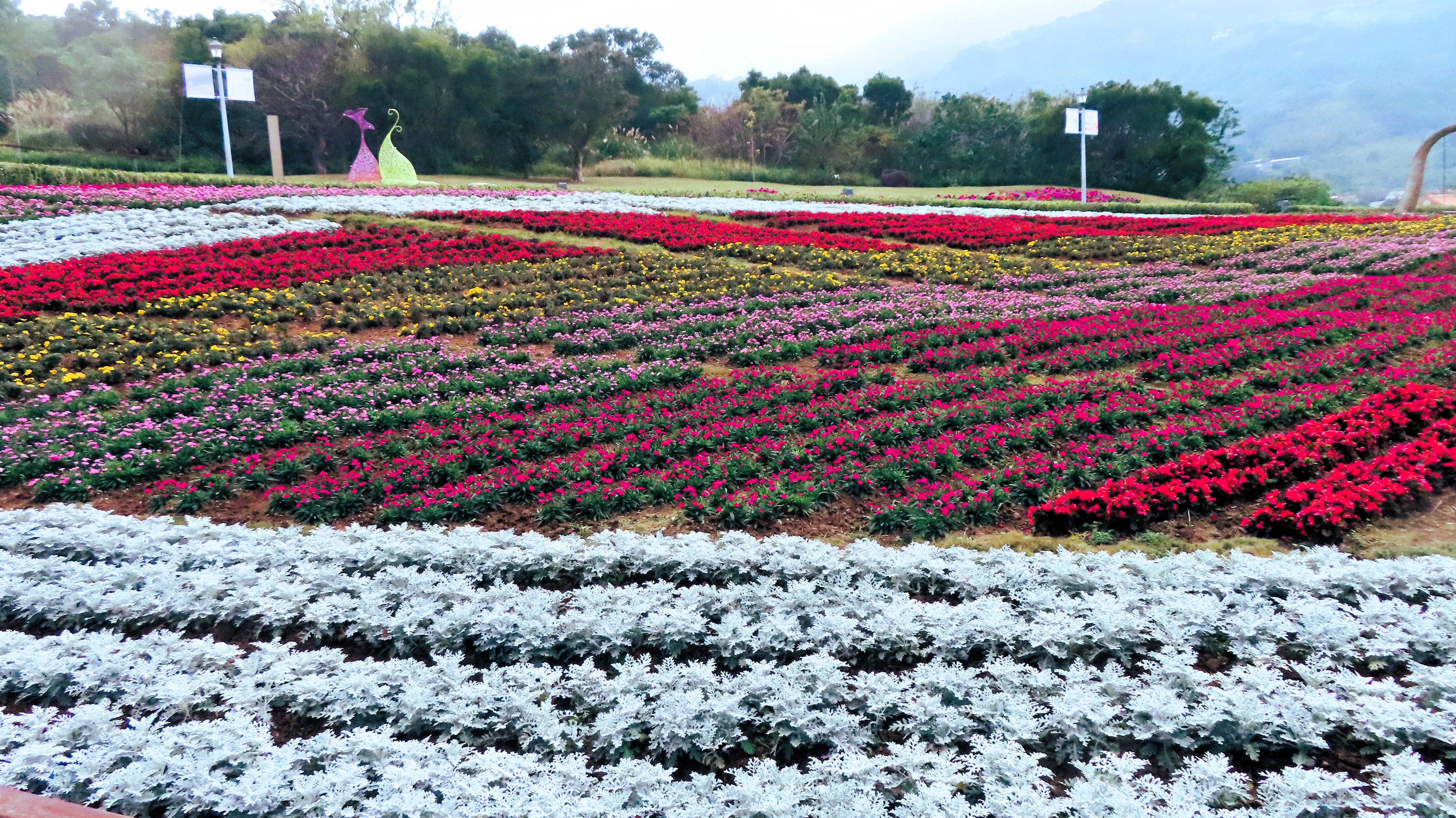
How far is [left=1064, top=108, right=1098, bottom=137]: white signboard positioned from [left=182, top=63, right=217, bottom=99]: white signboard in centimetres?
2534

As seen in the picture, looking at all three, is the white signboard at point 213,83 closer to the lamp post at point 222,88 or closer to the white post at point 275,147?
the lamp post at point 222,88

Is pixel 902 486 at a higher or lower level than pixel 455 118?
lower

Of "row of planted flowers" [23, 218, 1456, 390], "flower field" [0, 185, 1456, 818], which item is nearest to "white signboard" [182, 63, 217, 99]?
"row of planted flowers" [23, 218, 1456, 390]

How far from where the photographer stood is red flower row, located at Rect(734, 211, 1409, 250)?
56.3ft

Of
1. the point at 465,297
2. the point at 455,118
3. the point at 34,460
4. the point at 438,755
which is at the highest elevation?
the point at 455,118

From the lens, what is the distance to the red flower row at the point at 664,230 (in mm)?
15977

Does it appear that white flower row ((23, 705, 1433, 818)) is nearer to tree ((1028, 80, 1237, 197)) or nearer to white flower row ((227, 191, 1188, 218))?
white flower row ((227, 191, 1188, 218))

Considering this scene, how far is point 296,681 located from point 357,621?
0.61 metres

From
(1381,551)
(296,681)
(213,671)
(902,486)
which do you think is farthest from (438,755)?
(1381,551)

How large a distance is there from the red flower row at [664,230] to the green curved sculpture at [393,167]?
918 cm

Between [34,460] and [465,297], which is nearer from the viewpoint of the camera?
[34,460]

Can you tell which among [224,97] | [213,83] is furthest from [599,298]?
[213,83]

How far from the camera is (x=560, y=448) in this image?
→ 7.17m

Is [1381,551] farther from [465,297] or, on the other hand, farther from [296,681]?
[465,297]
